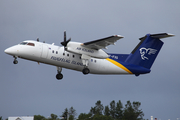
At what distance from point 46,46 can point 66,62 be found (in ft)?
7.25

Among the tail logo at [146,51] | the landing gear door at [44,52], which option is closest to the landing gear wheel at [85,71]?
the landing gear door at [44,52]

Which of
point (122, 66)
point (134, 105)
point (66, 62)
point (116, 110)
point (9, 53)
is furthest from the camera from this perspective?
point (116, 110)

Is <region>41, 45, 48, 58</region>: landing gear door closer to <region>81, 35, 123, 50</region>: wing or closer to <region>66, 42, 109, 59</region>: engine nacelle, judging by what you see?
<region>66, 42, 109, 59</region>: engine nacelle

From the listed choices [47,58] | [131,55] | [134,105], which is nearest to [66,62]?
[47,58]

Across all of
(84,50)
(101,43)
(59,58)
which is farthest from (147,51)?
(59,58)

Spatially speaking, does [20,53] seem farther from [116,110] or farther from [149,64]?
[116,110]

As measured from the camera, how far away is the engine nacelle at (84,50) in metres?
25.2

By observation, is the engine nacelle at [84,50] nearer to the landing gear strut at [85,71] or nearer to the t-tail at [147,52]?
the landing gear strut at [85,71]

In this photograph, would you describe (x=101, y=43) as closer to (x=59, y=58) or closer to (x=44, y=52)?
(x=59, y=58)

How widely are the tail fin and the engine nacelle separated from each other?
324 centimetres

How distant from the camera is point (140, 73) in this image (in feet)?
90.9

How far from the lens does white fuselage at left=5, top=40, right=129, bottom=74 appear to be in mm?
24172

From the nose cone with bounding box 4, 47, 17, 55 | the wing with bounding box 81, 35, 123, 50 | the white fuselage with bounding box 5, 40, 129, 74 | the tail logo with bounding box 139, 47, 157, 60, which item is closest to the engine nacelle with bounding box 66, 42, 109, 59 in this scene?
the white fuselage with bounding box 5, 40, 129, 74

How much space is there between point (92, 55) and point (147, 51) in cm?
586
